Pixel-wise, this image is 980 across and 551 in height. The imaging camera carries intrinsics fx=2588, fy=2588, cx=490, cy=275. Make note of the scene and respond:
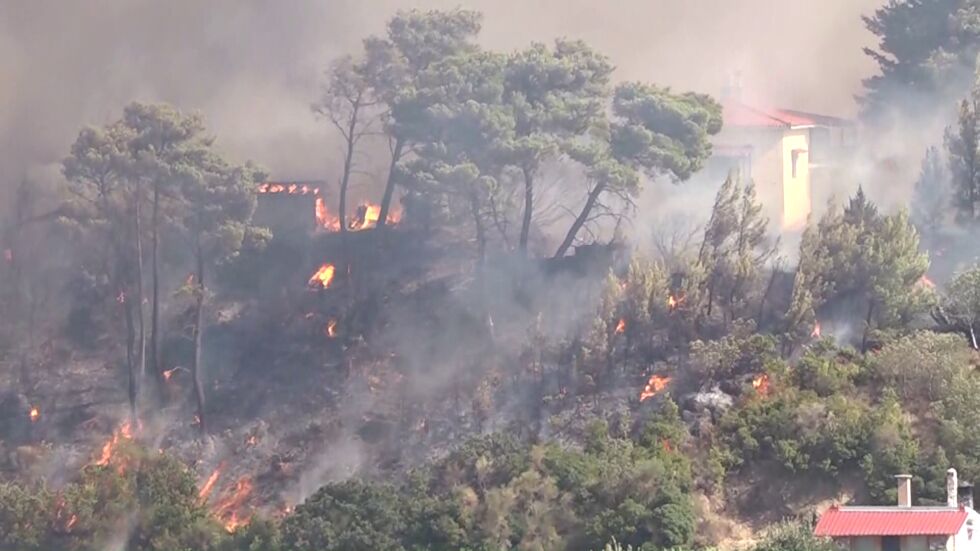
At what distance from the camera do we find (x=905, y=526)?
5484 cm

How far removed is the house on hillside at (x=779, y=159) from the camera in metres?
79.4

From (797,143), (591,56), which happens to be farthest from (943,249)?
(591,56)

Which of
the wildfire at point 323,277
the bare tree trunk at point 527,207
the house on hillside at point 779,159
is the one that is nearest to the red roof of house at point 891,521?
the bare tree trunk at point 527,207

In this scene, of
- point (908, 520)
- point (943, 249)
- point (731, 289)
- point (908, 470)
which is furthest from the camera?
point (943, 249)

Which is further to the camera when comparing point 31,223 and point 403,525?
point 31,223

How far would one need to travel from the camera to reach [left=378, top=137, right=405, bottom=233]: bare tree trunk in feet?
256

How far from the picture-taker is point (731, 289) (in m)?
71.0

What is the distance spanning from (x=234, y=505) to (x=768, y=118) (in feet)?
72.9

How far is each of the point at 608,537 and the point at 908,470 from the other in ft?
24.2

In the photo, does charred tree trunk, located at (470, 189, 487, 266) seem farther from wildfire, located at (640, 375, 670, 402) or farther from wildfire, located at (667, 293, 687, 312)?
wildfire, located at (640, 375, 670, 402)

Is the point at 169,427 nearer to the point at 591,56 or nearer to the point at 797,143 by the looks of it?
the point at 591,56

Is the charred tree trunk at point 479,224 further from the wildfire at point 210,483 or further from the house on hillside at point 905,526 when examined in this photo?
the house on hillside at point 905,526

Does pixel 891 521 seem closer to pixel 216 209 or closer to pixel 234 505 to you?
pixel 234 505

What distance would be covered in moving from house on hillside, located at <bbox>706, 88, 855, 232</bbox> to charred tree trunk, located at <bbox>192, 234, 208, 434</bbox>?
15881mm
